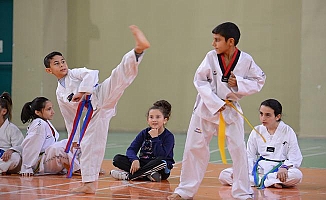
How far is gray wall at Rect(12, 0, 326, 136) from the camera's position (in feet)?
38.2

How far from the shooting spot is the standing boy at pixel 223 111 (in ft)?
13.8

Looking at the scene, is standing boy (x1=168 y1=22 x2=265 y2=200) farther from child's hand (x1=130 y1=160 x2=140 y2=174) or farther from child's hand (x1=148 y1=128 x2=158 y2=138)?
child's hand (x1=148 y1=128 x2=158 y2=138)

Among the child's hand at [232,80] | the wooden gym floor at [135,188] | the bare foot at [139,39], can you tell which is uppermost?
the bare foot at [139,39]

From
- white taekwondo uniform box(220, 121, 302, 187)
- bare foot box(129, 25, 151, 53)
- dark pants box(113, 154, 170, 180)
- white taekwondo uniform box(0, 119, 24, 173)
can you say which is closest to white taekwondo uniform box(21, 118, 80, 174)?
white taekwondo uniform box(0, 119, 24, 173)

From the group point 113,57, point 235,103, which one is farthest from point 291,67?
point 235,103

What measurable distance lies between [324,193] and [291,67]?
7206mm

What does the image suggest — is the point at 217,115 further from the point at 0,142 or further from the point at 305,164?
the point at 305,164

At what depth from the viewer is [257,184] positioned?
517 centimetres

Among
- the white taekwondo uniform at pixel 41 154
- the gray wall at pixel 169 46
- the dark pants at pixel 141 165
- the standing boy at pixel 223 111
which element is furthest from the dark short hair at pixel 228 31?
the gray wall at pixel 169 46

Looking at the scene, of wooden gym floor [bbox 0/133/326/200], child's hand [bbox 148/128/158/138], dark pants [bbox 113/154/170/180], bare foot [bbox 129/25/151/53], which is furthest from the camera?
child's hand [bbox 148/128/158/138]

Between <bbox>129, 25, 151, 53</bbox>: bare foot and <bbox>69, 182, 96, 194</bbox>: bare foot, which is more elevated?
<bbox>129, 25, 151, 53</bbox>: bare foot

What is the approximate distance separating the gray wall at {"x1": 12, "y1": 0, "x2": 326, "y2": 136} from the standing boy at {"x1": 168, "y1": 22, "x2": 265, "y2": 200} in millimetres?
7423

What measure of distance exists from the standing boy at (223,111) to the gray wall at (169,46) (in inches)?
292

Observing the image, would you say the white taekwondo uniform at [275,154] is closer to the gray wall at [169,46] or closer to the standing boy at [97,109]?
the standing boy at [97,109]
